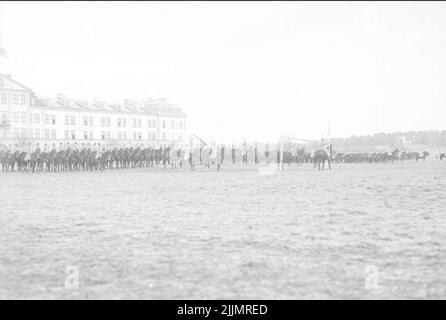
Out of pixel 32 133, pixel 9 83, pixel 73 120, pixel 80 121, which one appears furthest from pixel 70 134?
pixel 9 83

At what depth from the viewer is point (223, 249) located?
7.19 meters

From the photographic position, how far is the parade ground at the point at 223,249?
5340 mm

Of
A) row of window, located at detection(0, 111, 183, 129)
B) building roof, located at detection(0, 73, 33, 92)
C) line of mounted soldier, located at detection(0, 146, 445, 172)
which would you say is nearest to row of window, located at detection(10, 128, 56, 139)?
row of window, located at detection(0, 111, 183, 129)

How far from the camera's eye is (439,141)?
249 ft

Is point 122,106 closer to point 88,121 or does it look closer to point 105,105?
point 105,105

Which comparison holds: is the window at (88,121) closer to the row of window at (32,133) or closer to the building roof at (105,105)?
the building roof at (105,105)

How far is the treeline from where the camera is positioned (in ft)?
216

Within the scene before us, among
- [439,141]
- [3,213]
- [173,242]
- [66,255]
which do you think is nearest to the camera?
[66,255]

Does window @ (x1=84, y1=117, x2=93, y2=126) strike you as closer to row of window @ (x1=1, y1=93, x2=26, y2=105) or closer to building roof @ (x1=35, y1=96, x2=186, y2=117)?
building roof @ (x1=35, y1=96, x2=186, y2=117)

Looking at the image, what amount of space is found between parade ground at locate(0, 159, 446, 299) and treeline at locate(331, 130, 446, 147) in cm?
5401

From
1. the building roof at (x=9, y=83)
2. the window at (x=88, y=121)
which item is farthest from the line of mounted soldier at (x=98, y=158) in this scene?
the window at (x=88, y=121)

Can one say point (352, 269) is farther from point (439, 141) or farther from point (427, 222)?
point (439, 141)
